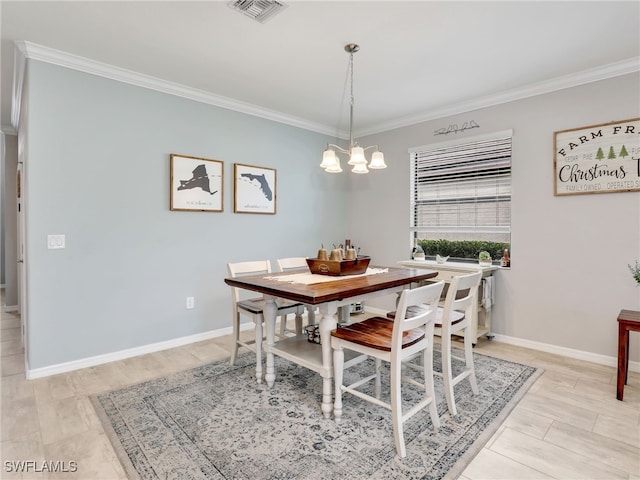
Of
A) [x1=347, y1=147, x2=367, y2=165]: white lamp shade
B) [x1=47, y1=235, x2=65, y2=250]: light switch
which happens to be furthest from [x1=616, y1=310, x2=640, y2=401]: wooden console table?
[x1=47, y1=235, x2=65, y2=250]: light switch

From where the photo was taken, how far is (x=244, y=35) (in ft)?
8.17

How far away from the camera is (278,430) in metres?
2.05

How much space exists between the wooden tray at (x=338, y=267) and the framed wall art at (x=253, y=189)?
4.99 ft

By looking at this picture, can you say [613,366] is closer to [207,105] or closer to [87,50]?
[207,105]

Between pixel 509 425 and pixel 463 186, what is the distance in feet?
8.63

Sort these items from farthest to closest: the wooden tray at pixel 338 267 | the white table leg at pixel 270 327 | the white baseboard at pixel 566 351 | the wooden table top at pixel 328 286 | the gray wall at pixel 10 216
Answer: the gray wall at pixel 10 216 < the white baseboard at pixel 566 351 < the wooden tray at pixel 338 267 < the white table leg at pixel 270 327 < the wooden table top at pixel 328 286

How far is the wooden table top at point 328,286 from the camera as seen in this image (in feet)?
6.52

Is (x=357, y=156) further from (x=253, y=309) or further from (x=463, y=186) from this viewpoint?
(x=463, y=186)

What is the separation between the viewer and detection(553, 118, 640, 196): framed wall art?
114 inches

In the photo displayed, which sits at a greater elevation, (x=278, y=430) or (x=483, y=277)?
(x=483, y=277)

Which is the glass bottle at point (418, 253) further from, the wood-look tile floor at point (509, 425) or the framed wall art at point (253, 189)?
the framed wall art at point (253, 189)

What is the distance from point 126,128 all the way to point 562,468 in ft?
Answer: 12.7

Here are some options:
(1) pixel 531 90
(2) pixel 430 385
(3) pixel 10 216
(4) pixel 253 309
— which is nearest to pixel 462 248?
(1) pixel 531 90

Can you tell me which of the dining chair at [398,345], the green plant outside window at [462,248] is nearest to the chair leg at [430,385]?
the dining chair at [398,345]
